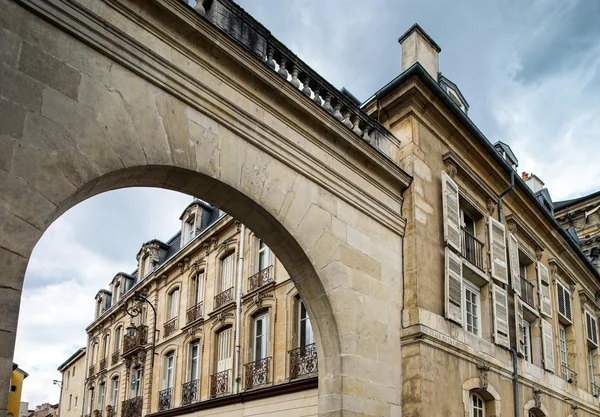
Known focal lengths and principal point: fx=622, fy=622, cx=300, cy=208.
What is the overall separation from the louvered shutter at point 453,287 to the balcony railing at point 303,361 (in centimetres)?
387

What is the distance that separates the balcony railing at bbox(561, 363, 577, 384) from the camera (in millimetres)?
15194

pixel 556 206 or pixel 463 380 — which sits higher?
pixel 556 206

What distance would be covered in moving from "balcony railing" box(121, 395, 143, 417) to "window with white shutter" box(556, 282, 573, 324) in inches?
552

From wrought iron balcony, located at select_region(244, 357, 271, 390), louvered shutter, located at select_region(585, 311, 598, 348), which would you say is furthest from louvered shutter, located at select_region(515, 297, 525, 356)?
louvered shutter, located at select_region(585, 311, 598, 348)

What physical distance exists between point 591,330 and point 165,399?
13172 millimetres

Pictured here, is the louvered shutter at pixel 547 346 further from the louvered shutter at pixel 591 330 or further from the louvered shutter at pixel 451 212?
the louvered shutter at pixel 451 212

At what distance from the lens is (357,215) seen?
31.0 feet

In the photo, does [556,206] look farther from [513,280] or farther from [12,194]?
[12,194]

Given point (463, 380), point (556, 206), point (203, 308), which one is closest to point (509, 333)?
point (463, 380)

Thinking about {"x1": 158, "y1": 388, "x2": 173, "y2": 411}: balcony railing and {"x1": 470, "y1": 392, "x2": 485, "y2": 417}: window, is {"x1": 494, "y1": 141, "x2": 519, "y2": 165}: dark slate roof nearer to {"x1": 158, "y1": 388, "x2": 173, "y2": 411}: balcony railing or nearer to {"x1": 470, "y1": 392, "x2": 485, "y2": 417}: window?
{"x1": 470, "y1": 392, "x2": 485, "y2": 417}: window

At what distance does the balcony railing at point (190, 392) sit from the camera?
1780 cm

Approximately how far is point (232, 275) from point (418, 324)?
30.1 feet

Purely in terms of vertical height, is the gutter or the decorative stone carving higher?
the gutter

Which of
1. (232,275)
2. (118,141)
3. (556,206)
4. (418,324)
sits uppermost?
(556,206)
